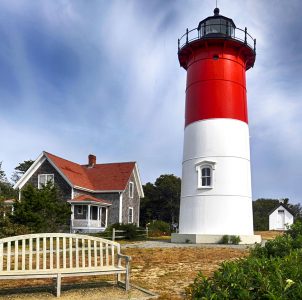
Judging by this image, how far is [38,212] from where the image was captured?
21.4m

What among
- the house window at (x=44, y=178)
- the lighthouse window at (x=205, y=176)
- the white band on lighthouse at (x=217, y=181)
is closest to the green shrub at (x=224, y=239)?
the white band on lighthouse at (x=217, y=181)

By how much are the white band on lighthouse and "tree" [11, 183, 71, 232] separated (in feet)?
23.3

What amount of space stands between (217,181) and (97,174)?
17011 millimetres

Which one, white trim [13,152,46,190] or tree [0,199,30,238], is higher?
white trim [13,152,46,190]

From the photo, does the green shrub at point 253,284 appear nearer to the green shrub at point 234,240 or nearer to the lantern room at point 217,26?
the green shrub at point 234,240

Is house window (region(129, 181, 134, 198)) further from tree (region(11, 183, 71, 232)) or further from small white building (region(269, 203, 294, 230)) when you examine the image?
small white building (region(269, 203, 294, 230))

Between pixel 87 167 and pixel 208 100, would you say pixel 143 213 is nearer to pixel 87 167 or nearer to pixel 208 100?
pixel 87 167

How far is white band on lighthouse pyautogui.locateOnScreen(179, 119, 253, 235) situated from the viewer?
18297mm

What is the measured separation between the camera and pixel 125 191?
32188 mm

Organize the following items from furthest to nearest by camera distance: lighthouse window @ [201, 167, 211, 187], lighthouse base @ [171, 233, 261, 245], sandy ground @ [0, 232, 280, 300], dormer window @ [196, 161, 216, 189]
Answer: lighthouse window @ [201, 167, 211, 187] < dormer window @ [196, 161, 216, 189] < lighthouse base @ [171, 233, 261, 245] < sandy ground @ [0, 232, 280, 300]

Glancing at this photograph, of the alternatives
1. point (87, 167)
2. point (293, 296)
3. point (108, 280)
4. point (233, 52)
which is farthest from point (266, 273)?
point (87, 167)

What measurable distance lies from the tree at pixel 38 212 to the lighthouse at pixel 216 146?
268 inches

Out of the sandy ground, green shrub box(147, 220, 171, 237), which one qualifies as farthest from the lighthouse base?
green shrub box(147, 220, 171, 237)

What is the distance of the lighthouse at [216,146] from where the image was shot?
18344 mm
